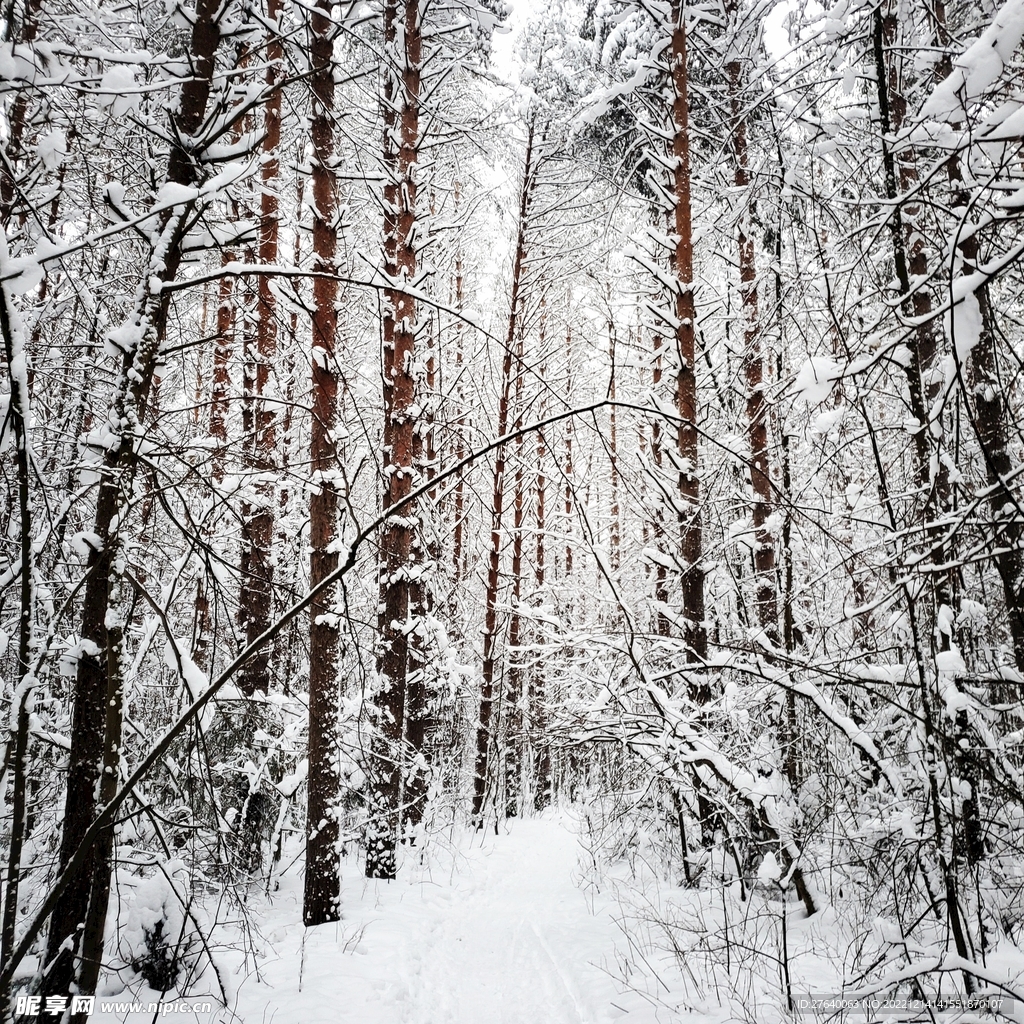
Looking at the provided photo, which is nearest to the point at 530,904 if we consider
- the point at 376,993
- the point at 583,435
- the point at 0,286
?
the point at 376,993

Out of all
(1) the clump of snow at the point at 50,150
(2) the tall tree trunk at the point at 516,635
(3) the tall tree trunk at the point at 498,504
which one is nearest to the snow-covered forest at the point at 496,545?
(1) the clump of snow at the point at 50,150

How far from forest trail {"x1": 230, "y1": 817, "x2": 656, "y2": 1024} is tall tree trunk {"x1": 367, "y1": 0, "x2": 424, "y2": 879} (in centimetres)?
124

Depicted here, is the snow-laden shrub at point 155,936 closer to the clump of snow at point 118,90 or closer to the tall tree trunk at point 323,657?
the tall tree trunk at point 323,657

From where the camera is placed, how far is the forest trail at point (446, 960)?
12.8ft

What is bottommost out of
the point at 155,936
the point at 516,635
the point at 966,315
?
the point at 155,936

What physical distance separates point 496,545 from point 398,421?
4733 millimetres

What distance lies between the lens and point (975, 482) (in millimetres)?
3680

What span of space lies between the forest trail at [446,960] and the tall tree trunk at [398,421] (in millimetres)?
1237

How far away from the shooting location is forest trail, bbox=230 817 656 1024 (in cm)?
390

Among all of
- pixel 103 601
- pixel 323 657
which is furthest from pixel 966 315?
pixel 323 657

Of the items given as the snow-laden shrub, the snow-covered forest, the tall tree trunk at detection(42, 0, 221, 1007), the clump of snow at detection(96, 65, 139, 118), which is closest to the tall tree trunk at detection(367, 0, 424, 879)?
the snow-covered forest

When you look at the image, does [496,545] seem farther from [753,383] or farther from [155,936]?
[155,936]

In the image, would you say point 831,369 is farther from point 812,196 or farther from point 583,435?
point 583,435

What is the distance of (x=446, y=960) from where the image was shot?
5.09 metres
